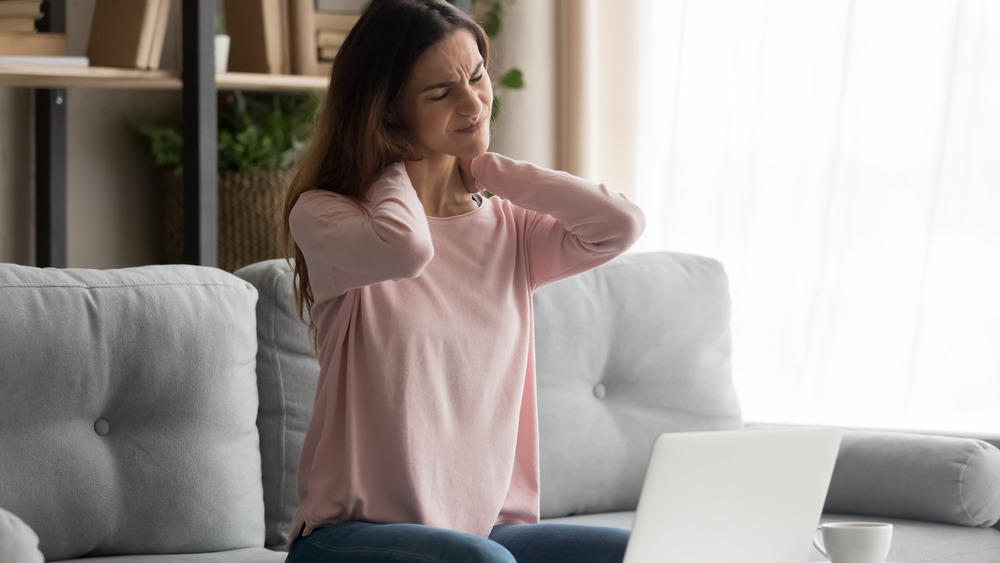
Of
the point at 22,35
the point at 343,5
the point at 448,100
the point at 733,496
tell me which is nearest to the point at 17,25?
the point at 22,35

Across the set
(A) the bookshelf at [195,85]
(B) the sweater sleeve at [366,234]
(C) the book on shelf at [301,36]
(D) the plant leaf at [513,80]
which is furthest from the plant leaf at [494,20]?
(B) the sweater sleeve at [366,234]

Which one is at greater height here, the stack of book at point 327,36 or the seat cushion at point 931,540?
the stack of book at point 327,36

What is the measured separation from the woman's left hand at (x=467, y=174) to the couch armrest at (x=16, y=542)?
2.12 feet

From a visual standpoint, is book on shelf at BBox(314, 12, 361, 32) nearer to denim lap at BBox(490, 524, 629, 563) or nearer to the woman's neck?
the woman's neck

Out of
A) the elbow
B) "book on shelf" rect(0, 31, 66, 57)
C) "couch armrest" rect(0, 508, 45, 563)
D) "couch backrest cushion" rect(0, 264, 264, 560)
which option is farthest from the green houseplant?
"couch armrest" rect(0, 508, 45, 563)

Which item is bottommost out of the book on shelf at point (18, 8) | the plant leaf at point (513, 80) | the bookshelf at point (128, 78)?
the bookshelf at point (128, 78)

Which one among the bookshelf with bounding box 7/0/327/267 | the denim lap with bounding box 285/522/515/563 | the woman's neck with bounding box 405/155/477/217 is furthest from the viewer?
the bookshelf with bounding box 7/0/327/267

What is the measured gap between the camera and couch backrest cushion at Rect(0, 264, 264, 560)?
5.02ft

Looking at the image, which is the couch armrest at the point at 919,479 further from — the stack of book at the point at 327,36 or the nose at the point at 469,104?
the stack of book at the point at 327,36

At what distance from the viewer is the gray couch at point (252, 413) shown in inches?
61.0

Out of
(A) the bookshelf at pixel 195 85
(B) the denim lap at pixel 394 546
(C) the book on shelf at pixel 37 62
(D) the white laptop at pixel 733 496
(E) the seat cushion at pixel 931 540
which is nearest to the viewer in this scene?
(D) the white laptop at pixel 733 496

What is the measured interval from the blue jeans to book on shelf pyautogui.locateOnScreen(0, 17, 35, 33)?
127 centimetres

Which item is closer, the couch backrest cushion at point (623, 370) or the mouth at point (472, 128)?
the mouth at point (472, 128)

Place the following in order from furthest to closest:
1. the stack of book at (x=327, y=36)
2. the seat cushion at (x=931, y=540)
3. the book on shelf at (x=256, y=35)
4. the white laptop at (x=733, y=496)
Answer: the stack of book at (x=327, y=36) < the book on shelf at (x=256, y=35) < the seat cushion at (x=931, y=540) < the white laptop at (x=733, y=496)
